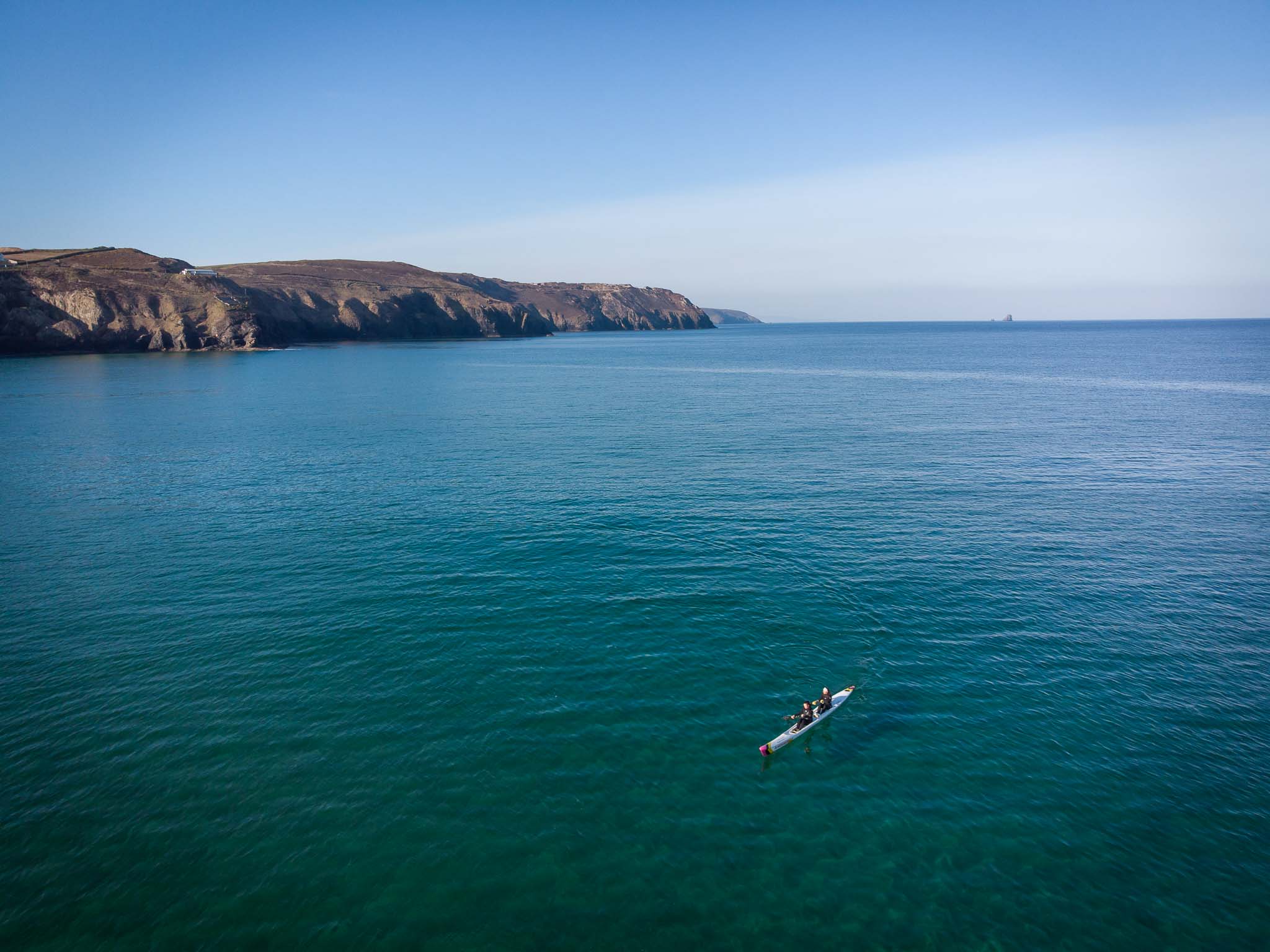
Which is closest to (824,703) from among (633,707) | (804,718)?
(804,718)

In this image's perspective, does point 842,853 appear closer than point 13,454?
Yes

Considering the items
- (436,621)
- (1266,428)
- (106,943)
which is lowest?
(106,943)

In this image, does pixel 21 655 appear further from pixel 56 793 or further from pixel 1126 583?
pixel 1126 583

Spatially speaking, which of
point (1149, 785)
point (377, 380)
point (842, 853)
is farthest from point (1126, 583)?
point (377, 380)

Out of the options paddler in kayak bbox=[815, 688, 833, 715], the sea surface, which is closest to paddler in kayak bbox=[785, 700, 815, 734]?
paddler in kayak bbox=[815, 688, 833, 715]

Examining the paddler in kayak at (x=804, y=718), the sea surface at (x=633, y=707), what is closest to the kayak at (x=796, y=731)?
the paddler in kayak at (x=804, y=718)

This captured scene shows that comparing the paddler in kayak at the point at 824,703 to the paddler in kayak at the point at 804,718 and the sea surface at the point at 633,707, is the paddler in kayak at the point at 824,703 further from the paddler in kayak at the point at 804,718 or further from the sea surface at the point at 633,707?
the sea surface at the point at 633,707
